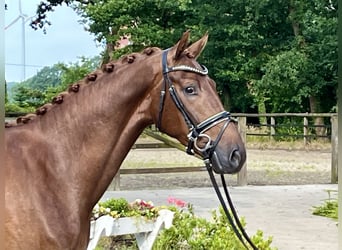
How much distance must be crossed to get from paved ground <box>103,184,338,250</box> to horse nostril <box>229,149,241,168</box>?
2.90 m

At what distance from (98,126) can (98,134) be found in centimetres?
3

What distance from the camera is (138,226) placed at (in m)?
3.69

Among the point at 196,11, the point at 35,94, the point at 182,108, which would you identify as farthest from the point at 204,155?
the point at 196,11

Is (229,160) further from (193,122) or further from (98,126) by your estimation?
(98,126)

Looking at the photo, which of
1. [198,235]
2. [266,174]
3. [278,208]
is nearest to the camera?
[198,235]

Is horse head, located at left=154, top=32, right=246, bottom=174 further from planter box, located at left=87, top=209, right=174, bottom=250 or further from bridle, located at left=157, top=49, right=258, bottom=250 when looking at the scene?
planter box, located at left=87, top=209, right=174, bottom=250

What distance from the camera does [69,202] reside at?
187 centimetres

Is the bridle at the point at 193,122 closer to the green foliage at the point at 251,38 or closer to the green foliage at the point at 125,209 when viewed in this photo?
the green foliage at the point at 125,209

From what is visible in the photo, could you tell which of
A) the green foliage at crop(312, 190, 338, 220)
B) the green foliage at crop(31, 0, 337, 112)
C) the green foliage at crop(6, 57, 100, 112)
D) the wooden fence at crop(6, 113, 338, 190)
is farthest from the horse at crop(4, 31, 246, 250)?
the green foliage at crop(31, 0, 337, 112)

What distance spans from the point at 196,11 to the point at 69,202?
17095 millimetres

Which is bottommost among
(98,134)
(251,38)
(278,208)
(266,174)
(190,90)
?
(266,174)

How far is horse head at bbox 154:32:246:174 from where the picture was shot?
1868 millimetres

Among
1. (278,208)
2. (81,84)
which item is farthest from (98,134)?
(278,208)

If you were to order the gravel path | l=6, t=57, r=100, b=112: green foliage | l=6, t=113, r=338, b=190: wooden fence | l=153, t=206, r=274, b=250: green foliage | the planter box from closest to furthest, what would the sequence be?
l=153, t=206, r=274, b=250: green foliage
the planter box
l=6, t=113, r=338, b=190: wooden fence
the gravel path
l=6, t=57, r=100, b=112: green foliage
